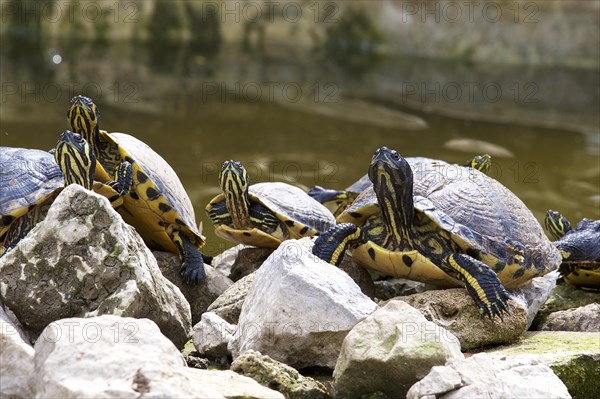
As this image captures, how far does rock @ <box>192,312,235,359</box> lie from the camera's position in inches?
155

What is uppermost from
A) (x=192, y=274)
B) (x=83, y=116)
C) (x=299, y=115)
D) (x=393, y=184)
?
(x=83, y=116)

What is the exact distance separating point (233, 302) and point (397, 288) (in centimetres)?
129

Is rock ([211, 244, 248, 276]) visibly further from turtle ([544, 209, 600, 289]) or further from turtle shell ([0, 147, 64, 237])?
turtle ([544, 209, 600, 289])

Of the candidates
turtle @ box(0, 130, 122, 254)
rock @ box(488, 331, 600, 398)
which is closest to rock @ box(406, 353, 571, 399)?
rock @ box(488, 331, 600, 398)

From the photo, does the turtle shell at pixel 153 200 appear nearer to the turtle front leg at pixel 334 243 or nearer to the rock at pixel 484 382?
the turtle front leg at pixel 334 243

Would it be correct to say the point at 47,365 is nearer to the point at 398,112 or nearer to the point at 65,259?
the point at 65,259

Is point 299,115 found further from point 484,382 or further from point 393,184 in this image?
point 484,382

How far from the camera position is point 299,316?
3.70m

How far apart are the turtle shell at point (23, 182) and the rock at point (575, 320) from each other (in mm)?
2719

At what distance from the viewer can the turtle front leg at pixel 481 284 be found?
427cm

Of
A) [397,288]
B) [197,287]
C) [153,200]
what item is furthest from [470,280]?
[153,200]

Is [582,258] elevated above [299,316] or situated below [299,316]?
below

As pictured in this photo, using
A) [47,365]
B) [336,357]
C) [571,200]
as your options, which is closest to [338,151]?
[571,200]

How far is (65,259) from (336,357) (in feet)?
3.93
